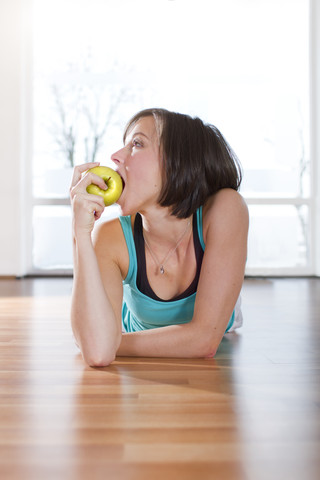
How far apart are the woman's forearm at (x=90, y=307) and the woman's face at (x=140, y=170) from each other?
7.2 inches

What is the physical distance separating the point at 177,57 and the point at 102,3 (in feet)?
3.26

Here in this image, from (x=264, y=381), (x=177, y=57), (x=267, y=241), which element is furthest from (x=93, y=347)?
(x=177, y=57)

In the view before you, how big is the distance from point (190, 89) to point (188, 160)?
410cm

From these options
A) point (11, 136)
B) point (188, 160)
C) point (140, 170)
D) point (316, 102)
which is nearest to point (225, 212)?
point (188, 160)

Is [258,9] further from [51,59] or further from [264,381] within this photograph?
[264,381]

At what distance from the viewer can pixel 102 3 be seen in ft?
17.7

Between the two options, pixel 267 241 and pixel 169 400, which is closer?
pixel 169 400

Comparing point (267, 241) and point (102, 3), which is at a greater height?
point (102, 3)

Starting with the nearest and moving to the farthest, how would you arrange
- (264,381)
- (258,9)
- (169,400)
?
(169,400) → (264,381) → (258,9)

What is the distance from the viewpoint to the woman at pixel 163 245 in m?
1.55

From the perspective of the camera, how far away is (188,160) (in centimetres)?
159

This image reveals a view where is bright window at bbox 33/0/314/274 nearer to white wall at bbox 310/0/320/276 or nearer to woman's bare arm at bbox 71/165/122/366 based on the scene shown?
white wall at bbox 310/0/320/276

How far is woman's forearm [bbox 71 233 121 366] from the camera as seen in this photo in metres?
1.52

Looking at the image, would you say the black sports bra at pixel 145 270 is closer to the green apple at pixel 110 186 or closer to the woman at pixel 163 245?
the woman at pixel 163 245
